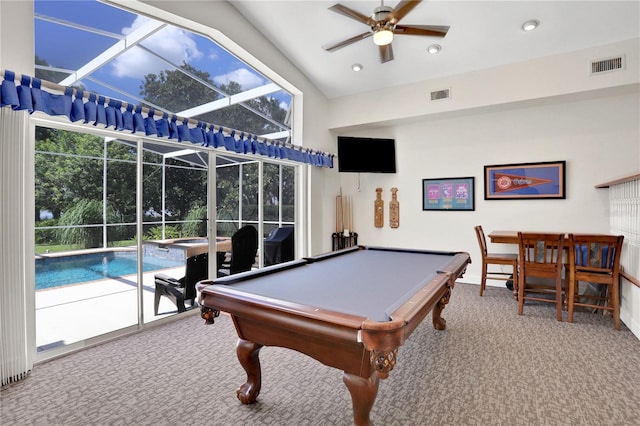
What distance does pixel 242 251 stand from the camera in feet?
13.3

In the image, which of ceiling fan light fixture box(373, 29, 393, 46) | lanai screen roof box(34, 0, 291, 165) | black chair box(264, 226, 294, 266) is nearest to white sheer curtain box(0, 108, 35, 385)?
lanai screen roof box(34, 0, 291, 165)

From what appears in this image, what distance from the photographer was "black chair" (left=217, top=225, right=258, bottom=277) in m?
3.98

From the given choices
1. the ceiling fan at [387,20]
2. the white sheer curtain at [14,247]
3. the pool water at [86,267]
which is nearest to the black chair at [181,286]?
the pool water at [86,267]

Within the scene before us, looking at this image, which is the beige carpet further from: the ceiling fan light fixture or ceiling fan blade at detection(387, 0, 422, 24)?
ceiling fan blade at detection(387, 0, 422, 24)

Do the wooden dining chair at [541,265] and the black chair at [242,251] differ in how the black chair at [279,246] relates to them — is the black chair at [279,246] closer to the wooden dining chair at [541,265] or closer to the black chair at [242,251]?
the black chair at [242,251]

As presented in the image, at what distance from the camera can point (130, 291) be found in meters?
3.64

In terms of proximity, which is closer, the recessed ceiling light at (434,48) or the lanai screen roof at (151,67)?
the lanai screen roof at (151,67)

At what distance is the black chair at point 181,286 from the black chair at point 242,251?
40 cm

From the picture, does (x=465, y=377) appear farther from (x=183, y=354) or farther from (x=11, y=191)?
(x=11, y=191)

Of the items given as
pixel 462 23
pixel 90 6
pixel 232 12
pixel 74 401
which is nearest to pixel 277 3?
pixel 232 12

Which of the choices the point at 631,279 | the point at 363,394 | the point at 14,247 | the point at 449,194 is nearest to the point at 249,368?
the point at 363,394

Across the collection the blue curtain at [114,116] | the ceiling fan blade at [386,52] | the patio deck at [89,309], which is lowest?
the patio deck at [89,309]

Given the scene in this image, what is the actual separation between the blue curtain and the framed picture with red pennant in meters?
3.49

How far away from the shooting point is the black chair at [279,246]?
480cm
